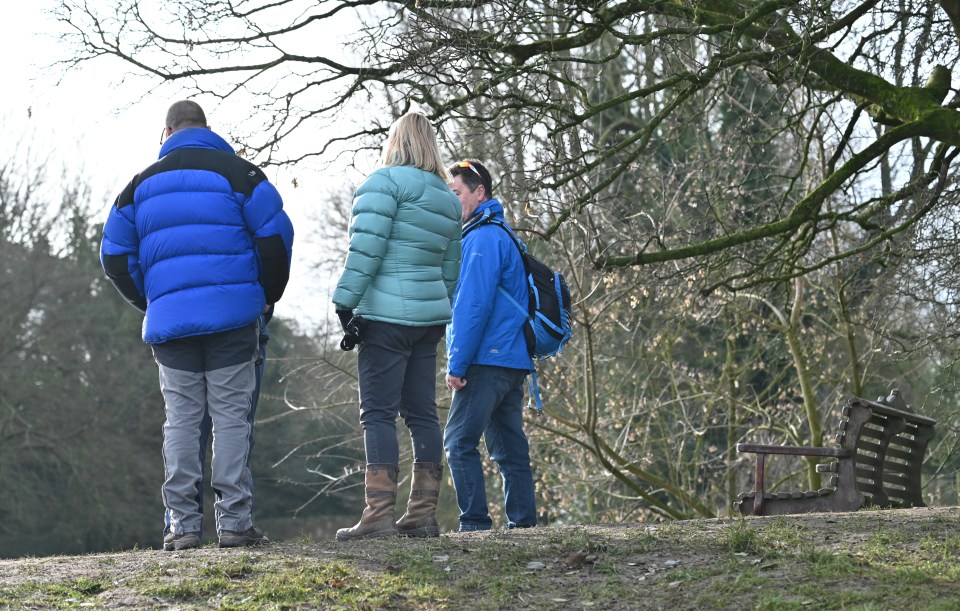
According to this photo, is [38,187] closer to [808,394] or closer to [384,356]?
[808,394]

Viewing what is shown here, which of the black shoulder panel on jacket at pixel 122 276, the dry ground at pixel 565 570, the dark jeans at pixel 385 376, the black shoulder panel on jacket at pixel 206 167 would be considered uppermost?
the black shoulder panel on jacket at pixel 206 167

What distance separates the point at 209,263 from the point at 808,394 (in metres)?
8.82

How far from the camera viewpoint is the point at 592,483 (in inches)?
580

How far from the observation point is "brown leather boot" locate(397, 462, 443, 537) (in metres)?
5.93

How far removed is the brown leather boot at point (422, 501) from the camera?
5.93 metres

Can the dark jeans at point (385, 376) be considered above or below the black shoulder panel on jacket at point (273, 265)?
below

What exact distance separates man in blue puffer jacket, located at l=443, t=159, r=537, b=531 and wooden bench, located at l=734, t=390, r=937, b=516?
2386mm

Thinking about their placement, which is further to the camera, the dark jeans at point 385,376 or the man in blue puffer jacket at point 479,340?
the man in blue puffer jacket at point 479,340

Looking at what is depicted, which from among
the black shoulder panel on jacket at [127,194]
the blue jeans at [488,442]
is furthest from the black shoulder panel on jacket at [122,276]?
the blue jeans at [488,442]

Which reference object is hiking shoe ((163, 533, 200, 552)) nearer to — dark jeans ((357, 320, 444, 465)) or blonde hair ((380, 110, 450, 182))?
dark jeans ((357, 320, 444, 465))

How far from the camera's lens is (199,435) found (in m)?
5.86

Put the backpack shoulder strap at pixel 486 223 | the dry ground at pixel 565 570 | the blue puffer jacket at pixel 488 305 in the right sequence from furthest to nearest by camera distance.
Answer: the backpack shoulder strap at pixel 486 223, the blue puffer jacket at pixel 488 305, the dry ground at pixel 565 570

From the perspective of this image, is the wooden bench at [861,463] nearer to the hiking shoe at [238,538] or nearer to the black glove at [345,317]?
the black glove at [345,317]

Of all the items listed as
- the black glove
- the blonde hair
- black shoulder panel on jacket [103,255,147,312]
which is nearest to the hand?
the black glove
